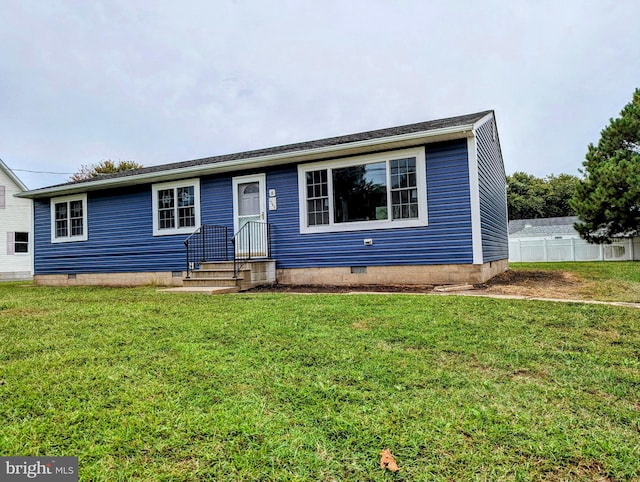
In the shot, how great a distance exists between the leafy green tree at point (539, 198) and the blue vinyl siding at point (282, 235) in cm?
3376

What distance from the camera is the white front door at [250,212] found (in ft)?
32.1

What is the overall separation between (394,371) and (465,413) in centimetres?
71

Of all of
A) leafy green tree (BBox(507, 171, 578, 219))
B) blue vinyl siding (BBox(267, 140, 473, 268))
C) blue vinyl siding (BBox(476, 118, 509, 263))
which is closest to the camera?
blue vinyl siding (BBox(267, 140, 473, 268))

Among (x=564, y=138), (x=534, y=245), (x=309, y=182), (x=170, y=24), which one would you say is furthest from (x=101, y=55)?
(x=564, y=138)

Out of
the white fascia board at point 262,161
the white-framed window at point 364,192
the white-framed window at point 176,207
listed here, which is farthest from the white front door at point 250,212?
the white-framed window at point 176,207

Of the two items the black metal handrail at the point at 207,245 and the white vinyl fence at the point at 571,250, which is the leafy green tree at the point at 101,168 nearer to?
the black metal handrail at the point at 207,245

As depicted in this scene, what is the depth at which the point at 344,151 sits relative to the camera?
8.74 m

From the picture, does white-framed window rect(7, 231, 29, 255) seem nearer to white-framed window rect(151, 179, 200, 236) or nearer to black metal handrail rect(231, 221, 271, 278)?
white-framed window rect(151, 179, 200, 236)

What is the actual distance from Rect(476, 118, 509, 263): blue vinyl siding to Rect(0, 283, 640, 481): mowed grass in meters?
4.76

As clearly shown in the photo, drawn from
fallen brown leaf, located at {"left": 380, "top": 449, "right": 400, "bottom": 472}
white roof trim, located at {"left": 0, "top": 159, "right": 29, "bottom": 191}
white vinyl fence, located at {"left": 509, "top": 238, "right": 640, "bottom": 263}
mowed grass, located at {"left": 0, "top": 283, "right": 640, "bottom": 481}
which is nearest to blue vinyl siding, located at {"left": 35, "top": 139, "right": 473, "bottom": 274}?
mowed grass, located at {"left": 0, "top": 283, "right": 640, "bottom": 481}

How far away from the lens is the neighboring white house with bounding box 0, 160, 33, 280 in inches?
798

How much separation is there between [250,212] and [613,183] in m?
15.3

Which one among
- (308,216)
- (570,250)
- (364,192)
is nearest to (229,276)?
(308,216)

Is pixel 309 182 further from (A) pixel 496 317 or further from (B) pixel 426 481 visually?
(B) pixel 426 481
